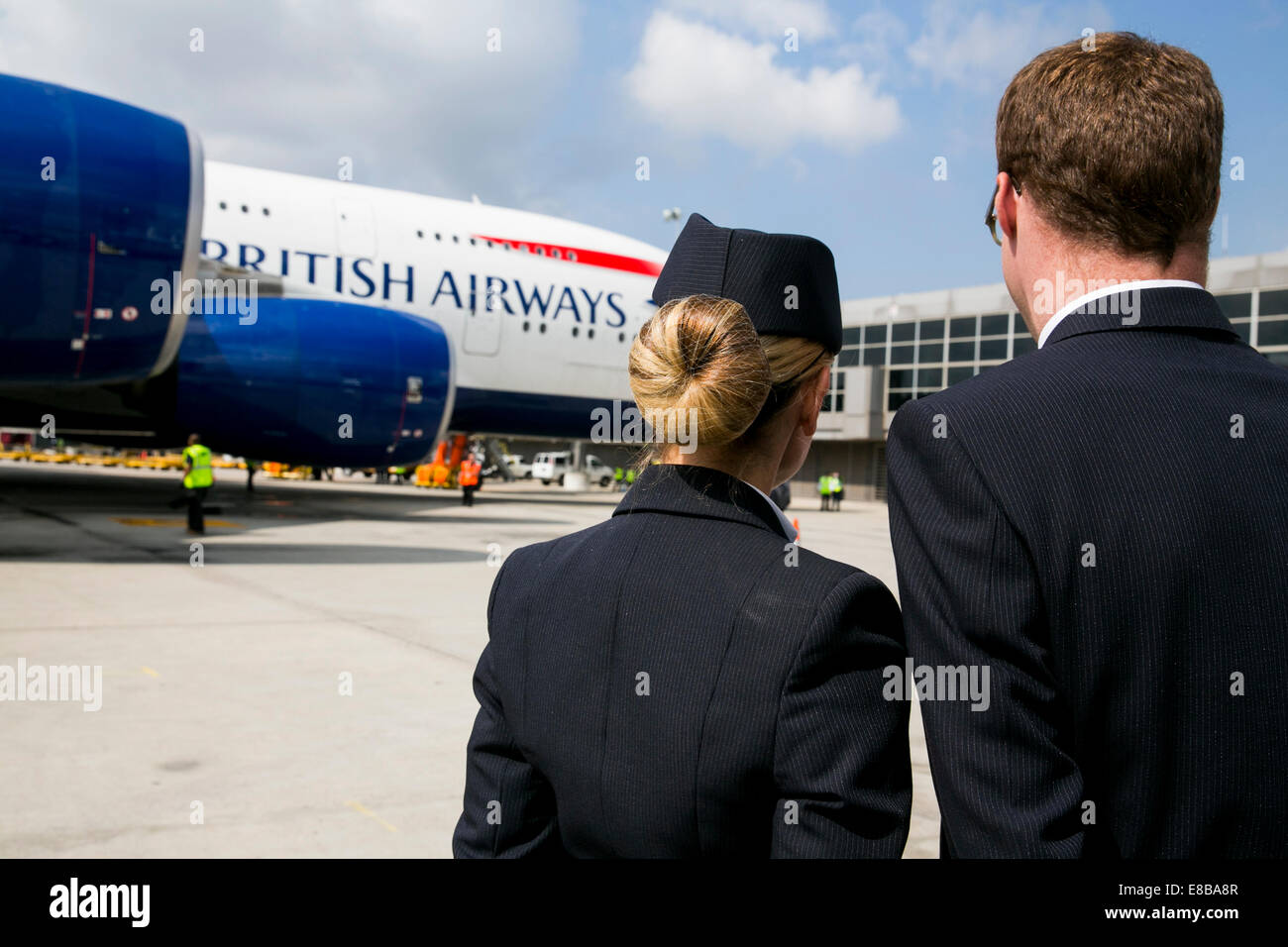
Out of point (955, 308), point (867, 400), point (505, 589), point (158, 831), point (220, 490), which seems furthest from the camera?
point (867, 400)

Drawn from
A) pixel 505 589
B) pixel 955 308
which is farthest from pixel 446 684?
pixel 955 308

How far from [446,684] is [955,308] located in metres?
39.9

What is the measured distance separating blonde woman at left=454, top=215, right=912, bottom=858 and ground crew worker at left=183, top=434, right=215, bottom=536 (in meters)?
12.5

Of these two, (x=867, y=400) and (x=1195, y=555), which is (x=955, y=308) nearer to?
(x=867, y=400)

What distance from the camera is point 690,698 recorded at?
1.31 metres

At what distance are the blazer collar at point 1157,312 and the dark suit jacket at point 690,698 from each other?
0.47 m

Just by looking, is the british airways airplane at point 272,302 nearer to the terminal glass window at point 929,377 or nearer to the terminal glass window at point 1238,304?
the terminal glass window at point 1238,304

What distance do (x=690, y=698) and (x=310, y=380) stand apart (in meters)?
13.9

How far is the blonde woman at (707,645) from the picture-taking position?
1250 mm

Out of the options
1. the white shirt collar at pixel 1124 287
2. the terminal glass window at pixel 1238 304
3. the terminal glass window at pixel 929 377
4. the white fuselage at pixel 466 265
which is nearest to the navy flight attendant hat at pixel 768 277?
the white shirt collar at pixel 1124 287

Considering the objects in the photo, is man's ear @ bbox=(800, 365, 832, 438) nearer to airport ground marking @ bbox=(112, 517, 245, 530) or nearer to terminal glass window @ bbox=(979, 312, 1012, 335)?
airport ground marking @ bbox=(112, 517, 245, 530)

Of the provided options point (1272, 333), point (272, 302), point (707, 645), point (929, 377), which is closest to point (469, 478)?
point (272, 302)

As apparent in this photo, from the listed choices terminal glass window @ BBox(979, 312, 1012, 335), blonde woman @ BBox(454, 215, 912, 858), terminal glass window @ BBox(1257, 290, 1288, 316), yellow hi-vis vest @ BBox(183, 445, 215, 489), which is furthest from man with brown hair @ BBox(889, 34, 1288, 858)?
terminal glass window @ BBox(979, 312, 1012, 335)
